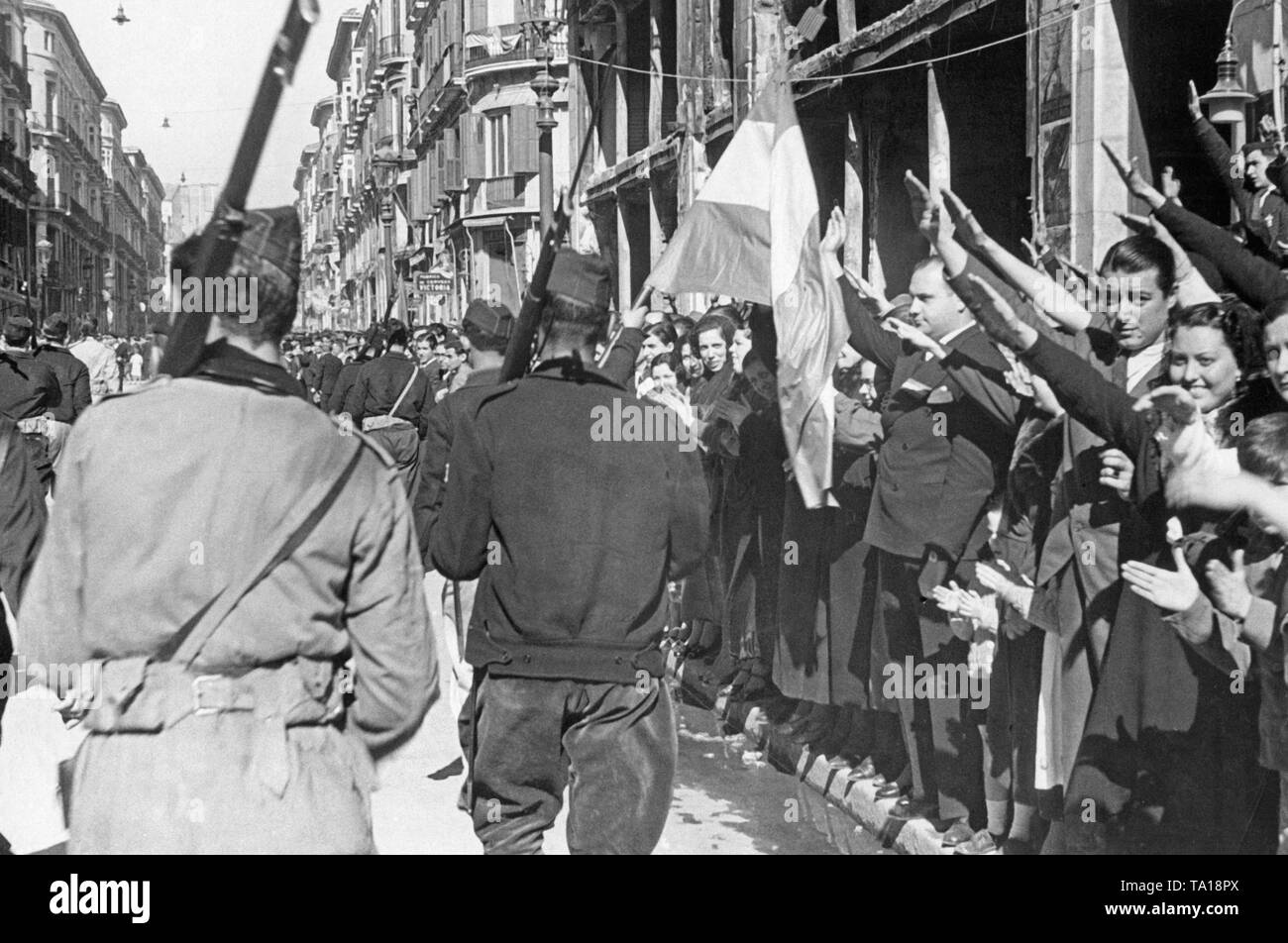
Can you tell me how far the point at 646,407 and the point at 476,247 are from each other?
34.5m

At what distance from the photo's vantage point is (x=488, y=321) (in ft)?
27.7

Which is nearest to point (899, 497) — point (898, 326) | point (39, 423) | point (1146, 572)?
point (898, 326)

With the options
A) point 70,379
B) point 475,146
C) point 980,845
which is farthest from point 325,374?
point 980,845

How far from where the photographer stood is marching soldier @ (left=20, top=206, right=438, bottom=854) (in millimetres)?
3506

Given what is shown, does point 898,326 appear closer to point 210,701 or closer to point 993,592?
point 993,592

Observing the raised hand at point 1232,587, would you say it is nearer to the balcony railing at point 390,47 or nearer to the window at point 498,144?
the balcony railing at point 390,47

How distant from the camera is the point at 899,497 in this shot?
6.96 meters

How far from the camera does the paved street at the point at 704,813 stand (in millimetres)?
7016

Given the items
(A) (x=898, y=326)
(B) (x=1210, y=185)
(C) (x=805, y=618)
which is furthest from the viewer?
(B) (x=1210, y=185)

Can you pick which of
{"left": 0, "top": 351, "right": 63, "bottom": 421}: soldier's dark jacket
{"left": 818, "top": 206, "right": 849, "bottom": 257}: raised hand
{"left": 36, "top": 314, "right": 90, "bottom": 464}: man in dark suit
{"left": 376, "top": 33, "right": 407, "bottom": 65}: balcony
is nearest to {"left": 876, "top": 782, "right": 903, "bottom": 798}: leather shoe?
{"left": 818, "top": 206, "right": 849, "bottom": 257}: raised hand

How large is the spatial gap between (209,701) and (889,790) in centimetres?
446

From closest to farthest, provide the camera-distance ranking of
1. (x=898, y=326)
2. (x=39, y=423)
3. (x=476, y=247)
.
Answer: (x=898, y=326) < (x=39, y=423) < (x=476, y=247)

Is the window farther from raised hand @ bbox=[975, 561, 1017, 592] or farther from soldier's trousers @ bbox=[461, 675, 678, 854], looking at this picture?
soldier's trousers @ bbox=[461, 675, 678, 854]

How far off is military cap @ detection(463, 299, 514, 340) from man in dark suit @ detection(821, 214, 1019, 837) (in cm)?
193
